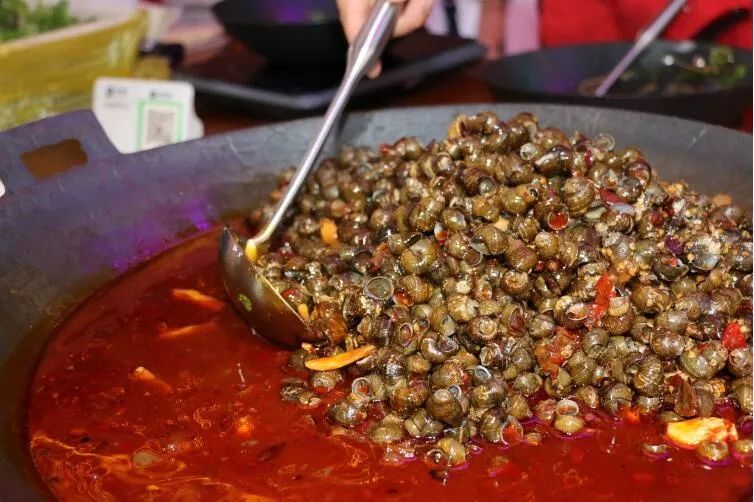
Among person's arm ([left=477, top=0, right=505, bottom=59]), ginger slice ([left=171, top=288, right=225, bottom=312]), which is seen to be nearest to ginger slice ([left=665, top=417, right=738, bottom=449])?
ginger slice ([left=171, top=288, right=225, bottom=312])

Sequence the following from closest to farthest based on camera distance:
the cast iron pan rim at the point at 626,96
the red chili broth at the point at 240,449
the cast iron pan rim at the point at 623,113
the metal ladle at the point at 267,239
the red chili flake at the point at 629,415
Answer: the red chili broth at the point at 240,449
the red chili flake at the point at 629,415
the metal ladle at the point at 267,239
the cast iron pan rim at the point at 623,113
the cast iron pan rim at the point at 626,96

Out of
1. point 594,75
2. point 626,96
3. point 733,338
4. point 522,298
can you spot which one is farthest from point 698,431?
point 594,75

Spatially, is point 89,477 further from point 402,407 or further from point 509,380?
point 509,380

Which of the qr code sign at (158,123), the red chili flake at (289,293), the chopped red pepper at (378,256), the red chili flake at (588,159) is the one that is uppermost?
the red chili flake at (588,159)

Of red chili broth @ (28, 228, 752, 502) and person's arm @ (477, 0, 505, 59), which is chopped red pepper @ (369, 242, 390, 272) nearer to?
red chili broth @ (28, 228, 752, 502)

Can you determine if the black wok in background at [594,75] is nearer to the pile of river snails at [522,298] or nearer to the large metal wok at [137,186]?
the large metal wok at [137,186]

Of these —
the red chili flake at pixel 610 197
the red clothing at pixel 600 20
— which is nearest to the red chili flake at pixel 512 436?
the red chili flake at pixel 610 197

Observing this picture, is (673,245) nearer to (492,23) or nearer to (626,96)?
(626,96)
